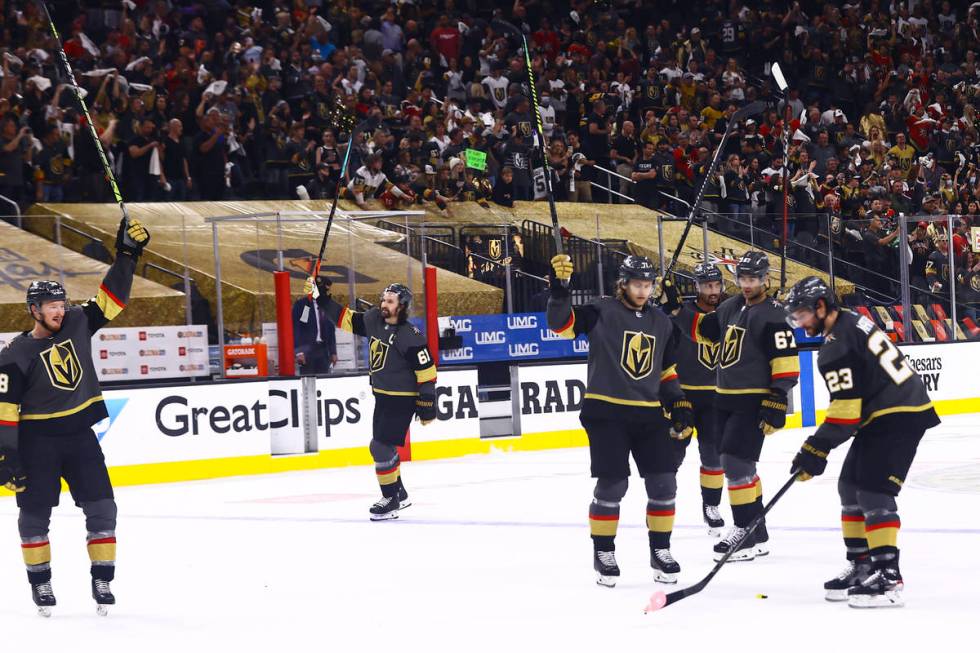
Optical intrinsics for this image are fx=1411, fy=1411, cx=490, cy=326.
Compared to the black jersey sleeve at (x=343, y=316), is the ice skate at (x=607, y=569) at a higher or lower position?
lower

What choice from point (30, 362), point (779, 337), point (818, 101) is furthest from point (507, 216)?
point (30, 362)

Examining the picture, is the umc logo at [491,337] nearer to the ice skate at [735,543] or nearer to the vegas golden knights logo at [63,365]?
the ice skate at [735,543]

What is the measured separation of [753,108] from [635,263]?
2.89m

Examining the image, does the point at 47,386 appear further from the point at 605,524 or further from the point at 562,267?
the point at 605,524

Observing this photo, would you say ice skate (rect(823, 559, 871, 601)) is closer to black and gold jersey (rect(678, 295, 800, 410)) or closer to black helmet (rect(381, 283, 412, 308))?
black and gold jersey (rect(678, 295, 800, 410))

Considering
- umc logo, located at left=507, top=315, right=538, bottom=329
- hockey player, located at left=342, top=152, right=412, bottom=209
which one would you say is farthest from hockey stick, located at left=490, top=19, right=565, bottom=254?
hockey player, located at left=342, top=152, right=412, bottom=209

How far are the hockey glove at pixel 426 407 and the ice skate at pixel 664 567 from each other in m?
3.52

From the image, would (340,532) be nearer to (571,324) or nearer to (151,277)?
(571,324)

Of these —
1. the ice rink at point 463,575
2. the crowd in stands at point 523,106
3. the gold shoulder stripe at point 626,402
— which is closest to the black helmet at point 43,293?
the ice rink at point 463,575

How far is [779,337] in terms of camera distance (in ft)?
25.0

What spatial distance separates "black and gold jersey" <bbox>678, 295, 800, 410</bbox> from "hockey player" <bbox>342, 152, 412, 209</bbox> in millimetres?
10400

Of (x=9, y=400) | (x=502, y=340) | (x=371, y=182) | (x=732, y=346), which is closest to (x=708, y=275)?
(x=732, y=346)

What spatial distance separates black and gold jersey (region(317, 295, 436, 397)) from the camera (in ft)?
33.9

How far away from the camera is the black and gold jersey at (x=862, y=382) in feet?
19.8
